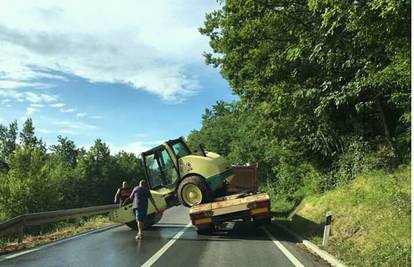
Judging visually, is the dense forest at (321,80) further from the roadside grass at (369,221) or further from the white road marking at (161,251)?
the white road marking at (161,251)

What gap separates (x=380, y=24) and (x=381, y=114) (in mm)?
10214

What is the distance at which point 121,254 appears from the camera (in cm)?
1227

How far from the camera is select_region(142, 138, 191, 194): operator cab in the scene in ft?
59.4

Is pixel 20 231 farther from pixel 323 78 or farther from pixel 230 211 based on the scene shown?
pixel 323 78

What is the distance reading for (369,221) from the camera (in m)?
13.7

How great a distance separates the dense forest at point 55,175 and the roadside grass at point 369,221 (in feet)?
149

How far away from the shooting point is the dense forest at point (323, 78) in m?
11.7

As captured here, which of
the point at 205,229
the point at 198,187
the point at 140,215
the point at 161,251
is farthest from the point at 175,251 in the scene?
the point at 198,187

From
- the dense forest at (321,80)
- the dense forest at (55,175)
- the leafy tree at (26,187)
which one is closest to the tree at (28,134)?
the dense forest at (55,175)

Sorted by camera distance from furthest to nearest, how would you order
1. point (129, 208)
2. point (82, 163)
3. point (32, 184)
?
point (82, 163) < point (32, 184) < point (129, 208)

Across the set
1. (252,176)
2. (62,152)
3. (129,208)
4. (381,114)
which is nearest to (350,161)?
(381,114)

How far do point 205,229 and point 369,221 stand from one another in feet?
16.7

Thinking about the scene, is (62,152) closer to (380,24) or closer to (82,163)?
(82,163)

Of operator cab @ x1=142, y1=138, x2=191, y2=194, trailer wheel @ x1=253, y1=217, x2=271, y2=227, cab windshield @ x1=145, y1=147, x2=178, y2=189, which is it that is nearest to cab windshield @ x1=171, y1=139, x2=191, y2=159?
operator cab @ x1=142, y1=138, x2=191, y2=194
